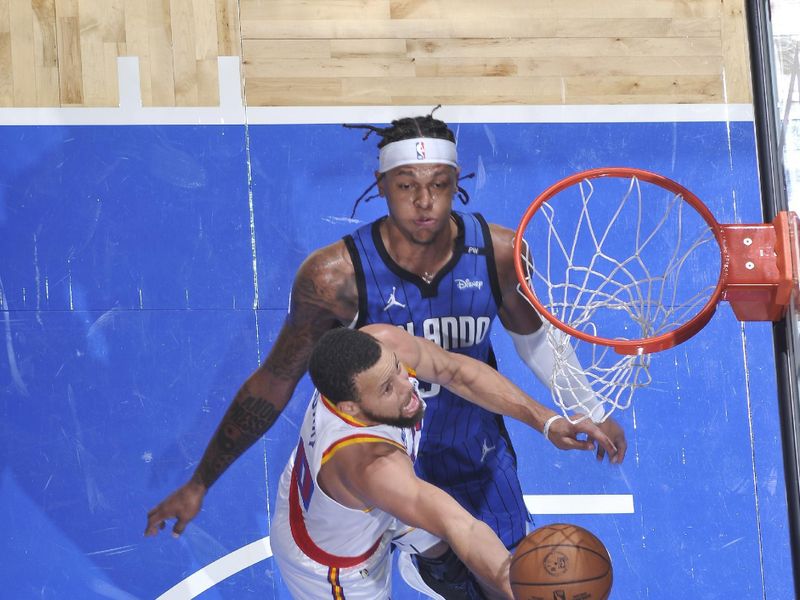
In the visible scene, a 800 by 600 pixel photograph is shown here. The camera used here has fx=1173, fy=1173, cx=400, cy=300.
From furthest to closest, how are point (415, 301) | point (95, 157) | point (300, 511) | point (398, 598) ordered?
point (95, 157)
point (398, 598)
point (415, 301)
point (300, 511)

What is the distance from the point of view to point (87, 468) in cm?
581

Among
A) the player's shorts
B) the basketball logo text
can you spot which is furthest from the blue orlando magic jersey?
the basketball logo text

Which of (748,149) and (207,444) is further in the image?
(748,149)

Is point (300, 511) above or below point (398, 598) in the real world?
above

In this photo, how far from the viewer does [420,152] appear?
536cm

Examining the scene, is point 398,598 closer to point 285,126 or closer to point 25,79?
point 285,126

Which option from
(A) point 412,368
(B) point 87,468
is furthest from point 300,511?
(B) point 87,468

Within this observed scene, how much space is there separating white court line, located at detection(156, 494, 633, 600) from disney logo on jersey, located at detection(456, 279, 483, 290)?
1193 mm

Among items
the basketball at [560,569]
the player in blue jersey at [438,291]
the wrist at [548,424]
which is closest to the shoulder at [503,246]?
the player in blue jersey at [438,291]

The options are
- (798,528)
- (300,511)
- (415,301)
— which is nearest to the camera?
(798,528)

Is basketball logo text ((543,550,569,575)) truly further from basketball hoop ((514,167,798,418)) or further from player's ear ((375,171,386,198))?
player's ear ((375,171,386,198))

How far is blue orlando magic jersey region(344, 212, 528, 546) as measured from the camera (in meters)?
5.30

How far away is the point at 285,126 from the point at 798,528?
11.0 feet

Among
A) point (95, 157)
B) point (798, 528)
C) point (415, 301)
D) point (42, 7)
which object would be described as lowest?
point (798, 528)
